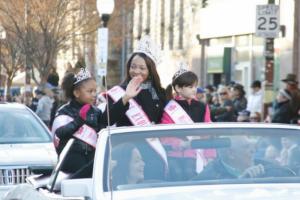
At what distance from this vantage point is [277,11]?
16.9 metres

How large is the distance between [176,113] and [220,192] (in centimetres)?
239

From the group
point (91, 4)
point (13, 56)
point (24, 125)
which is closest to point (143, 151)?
point (24, 125)

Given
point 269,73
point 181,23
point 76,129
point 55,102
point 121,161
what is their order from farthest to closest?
point 181,23 < point 55,102 < point 269,73 < point 76,129 < point 121,161

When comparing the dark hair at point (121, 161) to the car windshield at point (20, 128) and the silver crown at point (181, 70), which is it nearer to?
the silver crown at point (181, 70)

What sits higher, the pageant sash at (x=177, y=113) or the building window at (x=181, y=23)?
the building window at (x=181, y=23)

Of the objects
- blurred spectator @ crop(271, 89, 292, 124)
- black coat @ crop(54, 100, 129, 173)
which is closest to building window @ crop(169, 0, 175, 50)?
blurred spectator @ crop(271, 89, 292, 124)

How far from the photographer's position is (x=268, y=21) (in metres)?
17.0

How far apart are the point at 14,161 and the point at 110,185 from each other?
17.0ft

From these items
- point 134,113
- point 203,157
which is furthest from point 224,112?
point 203,157

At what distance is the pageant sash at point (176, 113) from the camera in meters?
7.41

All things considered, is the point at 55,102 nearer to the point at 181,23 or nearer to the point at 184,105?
the point at 184,105

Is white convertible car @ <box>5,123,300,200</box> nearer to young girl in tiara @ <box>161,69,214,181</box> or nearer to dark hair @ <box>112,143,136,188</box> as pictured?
dark hair @ <box>112,143,136,188</box>

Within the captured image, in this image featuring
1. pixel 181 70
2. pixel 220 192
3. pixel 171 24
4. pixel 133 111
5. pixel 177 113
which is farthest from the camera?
pixel 171 24

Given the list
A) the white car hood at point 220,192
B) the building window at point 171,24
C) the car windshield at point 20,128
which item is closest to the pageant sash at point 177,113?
the white car hood at point 220,192
